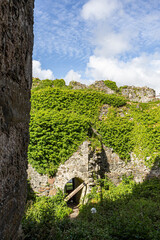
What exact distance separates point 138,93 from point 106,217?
41.9 feet

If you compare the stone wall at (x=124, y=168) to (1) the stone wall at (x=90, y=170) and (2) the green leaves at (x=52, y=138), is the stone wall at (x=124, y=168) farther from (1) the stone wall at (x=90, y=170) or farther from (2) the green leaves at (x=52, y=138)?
(2) the green leaves at (x=52, y=138)

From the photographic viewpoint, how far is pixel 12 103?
4.46 feet

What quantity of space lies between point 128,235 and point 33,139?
5.27 meters

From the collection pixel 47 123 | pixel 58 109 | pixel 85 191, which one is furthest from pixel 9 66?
pixel 58 109

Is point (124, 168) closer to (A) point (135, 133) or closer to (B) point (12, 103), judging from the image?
(A) point (135, 133)

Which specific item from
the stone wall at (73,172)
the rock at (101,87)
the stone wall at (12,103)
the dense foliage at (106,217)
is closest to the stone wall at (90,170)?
the stone wall at (73,172)

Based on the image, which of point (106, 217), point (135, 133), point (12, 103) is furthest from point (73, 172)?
point (12, 103)

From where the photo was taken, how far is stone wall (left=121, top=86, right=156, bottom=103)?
17.1 meters

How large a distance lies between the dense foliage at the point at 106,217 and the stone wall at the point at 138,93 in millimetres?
8705

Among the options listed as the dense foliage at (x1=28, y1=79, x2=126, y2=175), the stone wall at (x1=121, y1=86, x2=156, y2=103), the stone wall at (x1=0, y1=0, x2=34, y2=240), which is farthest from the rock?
the stone wall at (x1=0, y1=0, x2=34, y2=240)

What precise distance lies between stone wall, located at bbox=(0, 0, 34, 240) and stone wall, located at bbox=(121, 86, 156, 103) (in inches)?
638

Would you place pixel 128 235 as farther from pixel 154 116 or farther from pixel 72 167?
pixel 154 116

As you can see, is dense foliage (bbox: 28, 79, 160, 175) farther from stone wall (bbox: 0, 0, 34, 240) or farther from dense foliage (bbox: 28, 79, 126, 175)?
stone wall (bbox: 0, 0, 34, 240)

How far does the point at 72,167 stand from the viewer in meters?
8.84
